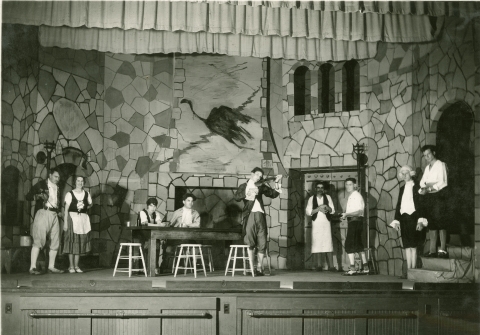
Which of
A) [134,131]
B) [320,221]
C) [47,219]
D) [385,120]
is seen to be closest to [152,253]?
[47,219]

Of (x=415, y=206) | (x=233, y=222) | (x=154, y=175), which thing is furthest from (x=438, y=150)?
(x=154, y=175)

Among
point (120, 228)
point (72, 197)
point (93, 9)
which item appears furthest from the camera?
point (120, 228)

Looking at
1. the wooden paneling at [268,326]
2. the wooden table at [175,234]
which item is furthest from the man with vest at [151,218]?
the wooden paneling at [268,326]

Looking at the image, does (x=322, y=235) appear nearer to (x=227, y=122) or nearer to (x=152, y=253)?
(x=227, y=122)

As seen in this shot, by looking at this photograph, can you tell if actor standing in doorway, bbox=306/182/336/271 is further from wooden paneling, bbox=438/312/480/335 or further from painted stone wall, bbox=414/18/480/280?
wooden paneling, bbox=438/312/480/335

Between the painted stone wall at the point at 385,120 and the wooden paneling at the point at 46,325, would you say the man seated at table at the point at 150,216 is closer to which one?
the painted stone wall at the point at 385,120

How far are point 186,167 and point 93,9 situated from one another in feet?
14.0

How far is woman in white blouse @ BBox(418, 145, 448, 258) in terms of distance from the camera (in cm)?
814

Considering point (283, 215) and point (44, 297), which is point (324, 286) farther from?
point (283, 215)

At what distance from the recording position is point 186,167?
37.8 ft

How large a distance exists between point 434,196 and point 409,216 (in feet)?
1.88

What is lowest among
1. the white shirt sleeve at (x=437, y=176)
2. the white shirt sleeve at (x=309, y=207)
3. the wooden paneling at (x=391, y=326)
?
the wooden paneling at (x=391, y=326)

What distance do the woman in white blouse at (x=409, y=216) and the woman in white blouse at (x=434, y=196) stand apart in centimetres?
20

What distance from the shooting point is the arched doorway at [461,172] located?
7.75m
